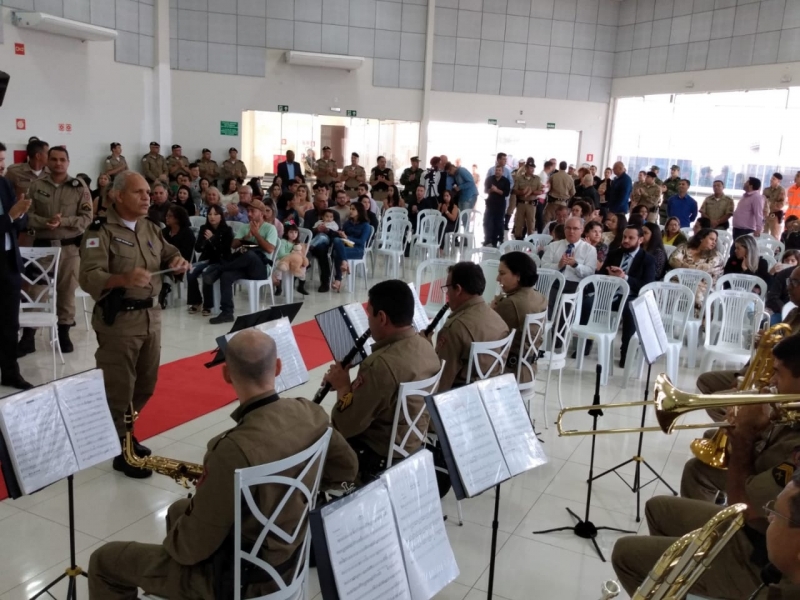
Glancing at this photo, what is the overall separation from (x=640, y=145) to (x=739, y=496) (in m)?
14.7

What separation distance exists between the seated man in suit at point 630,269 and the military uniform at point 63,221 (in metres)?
4.35

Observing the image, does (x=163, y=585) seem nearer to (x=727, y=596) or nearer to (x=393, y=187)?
(x=727, y=596)

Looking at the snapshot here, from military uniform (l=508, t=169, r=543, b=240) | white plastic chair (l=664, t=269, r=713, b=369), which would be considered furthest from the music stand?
military uniform (l=508, t=169, r=543, b=240)

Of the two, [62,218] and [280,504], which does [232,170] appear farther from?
[280,504]

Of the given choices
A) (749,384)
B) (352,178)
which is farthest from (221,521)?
(352,178)

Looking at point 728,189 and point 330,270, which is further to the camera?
point 728,189

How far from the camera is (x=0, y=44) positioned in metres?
9.16

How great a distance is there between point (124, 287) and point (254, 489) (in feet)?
6.26

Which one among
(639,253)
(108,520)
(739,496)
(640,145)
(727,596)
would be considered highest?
(640,145)

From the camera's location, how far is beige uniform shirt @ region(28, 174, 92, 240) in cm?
520

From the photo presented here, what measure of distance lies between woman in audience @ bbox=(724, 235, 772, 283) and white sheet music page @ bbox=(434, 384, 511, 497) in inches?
188

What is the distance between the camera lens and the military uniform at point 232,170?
12641mm

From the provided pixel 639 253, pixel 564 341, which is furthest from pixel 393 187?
pixel 564 341

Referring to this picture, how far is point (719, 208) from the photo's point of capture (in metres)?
10.1
